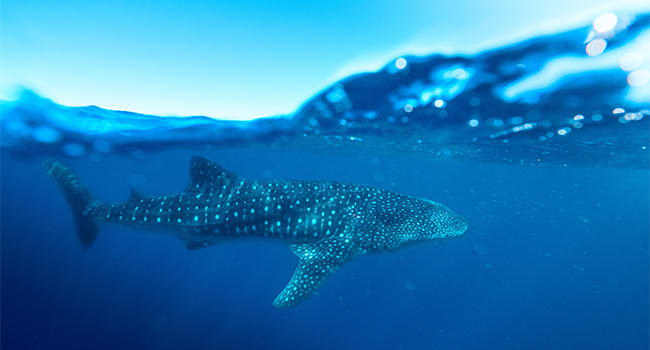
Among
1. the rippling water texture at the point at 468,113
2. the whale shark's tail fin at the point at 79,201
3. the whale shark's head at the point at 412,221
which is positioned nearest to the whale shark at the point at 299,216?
the whale shark's head at the point at 412,221

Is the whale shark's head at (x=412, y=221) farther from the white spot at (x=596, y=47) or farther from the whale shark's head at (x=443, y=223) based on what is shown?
the white spot at (x=596, y=47)

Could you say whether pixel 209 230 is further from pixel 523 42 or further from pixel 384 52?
pixel 523 42

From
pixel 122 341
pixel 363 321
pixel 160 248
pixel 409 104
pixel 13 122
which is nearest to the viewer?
pixel 409 104

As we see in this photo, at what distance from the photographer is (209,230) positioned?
791 cm

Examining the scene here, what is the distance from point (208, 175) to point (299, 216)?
2474 mm

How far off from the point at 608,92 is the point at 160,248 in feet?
217

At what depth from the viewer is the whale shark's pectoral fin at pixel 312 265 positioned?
5.98 metres

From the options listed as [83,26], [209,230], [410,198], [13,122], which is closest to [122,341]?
[13,122]

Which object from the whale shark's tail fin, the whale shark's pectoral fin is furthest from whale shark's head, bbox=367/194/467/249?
the whale shark's tail fin

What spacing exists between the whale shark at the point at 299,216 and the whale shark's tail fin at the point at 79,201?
1487 millimetres

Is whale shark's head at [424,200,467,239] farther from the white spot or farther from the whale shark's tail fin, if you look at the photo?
the whale shark's tail fin

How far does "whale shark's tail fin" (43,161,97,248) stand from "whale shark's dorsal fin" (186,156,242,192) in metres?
3.66

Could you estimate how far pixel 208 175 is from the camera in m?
8.27

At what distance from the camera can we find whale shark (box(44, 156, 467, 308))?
23.4ft
